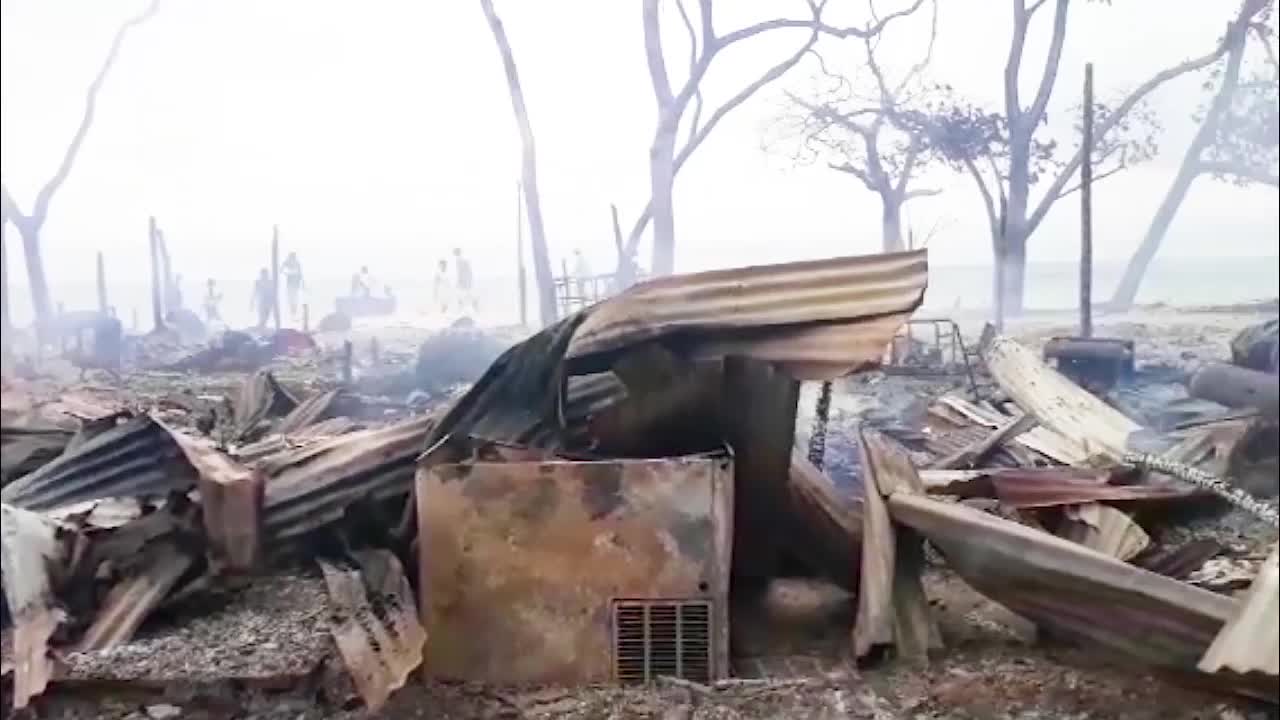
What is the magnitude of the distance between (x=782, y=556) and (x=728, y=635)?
0.18 metres

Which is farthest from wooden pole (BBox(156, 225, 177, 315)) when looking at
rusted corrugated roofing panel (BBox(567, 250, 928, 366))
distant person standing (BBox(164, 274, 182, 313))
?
rusted corrugated roofing panel (BBox(567, 250, 928, 366))

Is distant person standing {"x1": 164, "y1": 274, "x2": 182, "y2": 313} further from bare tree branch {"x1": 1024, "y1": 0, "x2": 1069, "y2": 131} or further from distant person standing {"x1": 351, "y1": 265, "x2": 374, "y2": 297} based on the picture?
bare tree branch {"x1": 1024, "y1": 0, "x2": 1069, "y2": 131}

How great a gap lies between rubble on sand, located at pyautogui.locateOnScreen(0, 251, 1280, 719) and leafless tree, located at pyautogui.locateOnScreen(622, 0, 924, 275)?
0.12 metres

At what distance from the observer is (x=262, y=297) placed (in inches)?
64.9

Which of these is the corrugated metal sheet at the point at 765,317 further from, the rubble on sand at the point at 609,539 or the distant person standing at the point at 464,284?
the distant person standing at the point at 464,284

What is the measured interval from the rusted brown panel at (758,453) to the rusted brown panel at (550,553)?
4.1 inches

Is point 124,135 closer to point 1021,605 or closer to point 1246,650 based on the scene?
point 1021,605

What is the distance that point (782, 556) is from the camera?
178 cm

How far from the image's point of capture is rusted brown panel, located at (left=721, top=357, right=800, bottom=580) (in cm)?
165

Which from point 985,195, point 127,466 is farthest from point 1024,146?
point 127,466

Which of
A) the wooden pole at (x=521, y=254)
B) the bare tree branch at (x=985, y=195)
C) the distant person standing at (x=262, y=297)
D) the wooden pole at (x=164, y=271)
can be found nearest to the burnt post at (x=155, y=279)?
the wooden pole at (x=164, y=271)

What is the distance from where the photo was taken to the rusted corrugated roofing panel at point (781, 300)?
1576 millimetres

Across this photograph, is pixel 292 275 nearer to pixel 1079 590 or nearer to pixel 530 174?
pixel 530 174

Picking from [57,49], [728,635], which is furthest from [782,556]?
[57,49]
